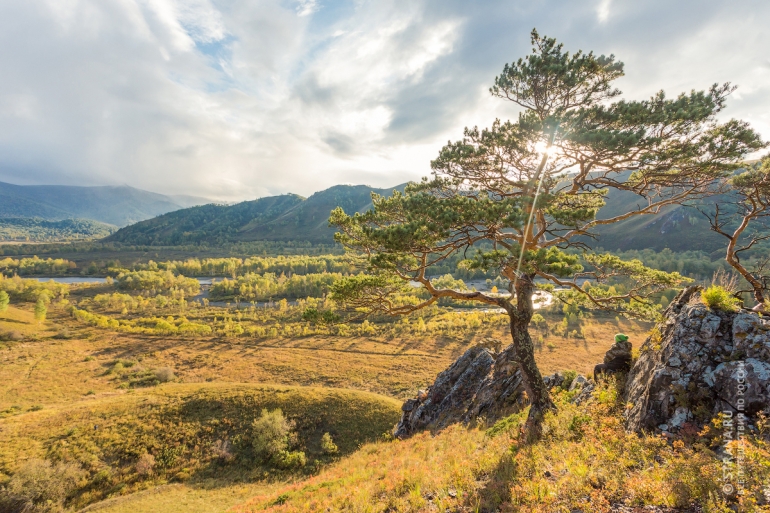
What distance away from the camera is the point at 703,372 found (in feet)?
27.2

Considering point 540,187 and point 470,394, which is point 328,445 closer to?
point 470,394

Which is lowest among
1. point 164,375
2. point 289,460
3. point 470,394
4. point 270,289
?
point 164,375

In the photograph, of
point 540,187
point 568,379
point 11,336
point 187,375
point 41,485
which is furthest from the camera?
point 11,336

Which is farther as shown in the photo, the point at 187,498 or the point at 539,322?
the point at 539,322

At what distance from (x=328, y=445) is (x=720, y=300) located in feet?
109

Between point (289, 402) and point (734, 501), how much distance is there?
131 ft

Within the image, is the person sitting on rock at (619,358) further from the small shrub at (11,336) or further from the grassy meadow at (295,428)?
the small shrub at (11,336)

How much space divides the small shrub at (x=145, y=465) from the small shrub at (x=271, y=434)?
868 cm

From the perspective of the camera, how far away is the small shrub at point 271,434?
31078 millimetres

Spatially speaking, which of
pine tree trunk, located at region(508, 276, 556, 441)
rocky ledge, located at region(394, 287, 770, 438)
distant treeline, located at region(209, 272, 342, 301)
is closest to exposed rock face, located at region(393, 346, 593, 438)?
pine tree trunk, located at region(508, 276, 556, 441)

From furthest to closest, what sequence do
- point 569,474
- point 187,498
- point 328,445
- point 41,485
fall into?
1. point 328,445
2. point 41,485
3. point 187,498
4. point 569,474

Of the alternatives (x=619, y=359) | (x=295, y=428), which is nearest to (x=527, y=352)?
(x=619, y=359)

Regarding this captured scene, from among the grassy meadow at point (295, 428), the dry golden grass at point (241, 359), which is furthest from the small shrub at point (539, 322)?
the dry golden grass at point (241, 359)

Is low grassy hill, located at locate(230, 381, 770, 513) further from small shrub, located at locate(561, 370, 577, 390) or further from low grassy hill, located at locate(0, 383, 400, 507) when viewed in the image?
low grassy hill, located at locate(0, 383, 400, 507)
